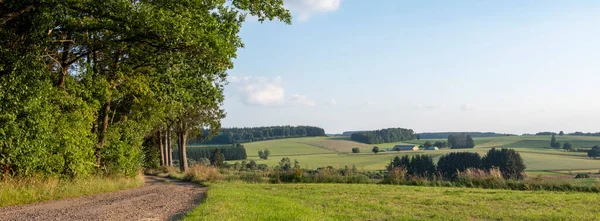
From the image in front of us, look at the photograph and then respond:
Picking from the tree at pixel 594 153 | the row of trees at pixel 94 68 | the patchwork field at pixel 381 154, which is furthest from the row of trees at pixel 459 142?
the row of trees at pixel 94 68

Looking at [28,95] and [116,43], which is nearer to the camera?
[28,95]

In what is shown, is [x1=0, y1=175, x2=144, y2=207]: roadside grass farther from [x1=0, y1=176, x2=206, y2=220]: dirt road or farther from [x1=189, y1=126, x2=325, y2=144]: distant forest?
[x1=189, y1=126, x2=325, y2=144]: distant forest

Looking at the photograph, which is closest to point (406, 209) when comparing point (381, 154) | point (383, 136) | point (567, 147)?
point (381, 154)

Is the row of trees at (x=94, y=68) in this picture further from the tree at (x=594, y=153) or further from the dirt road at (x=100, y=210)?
the tree at (x=594, y=153)

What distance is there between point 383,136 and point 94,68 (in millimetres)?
100392

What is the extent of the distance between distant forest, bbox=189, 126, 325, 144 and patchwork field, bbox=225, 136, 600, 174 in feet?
28.6

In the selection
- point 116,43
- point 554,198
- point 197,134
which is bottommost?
point 554,198

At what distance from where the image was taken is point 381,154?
273 feet

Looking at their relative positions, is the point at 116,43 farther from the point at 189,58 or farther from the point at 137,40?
the point at 189,58

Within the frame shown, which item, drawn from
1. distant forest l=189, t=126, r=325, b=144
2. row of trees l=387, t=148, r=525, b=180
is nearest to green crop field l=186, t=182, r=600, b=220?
row of trees l=387, t=148, r=525, b=180

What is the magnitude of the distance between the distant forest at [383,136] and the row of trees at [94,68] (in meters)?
92.8

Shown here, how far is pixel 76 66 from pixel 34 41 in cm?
587

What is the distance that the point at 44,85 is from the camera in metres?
13.2

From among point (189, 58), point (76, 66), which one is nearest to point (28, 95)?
point (189, 58)
